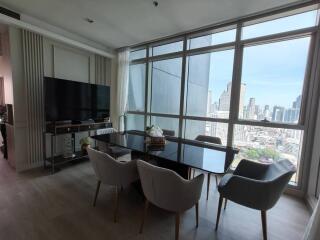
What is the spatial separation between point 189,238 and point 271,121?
2.18 m

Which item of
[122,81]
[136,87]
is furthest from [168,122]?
[122,81]

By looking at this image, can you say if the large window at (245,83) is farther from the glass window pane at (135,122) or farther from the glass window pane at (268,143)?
the glass window pane at (135,122)

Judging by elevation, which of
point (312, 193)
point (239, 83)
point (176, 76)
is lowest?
point (312, 193)

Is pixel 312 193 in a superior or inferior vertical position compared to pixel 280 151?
inferior

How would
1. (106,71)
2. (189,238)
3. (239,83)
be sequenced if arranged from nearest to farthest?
(189,238), (239,83), (106,71)

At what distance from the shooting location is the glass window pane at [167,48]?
142 inches

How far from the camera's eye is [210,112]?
330 centimetres

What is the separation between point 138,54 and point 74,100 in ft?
6.68

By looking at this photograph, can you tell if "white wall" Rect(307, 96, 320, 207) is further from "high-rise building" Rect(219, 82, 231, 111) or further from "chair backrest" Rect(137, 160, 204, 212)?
"chair backrest" Rect(137, 160, 204, 212)

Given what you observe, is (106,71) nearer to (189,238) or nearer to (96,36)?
(96,36)

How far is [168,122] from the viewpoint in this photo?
3939mm

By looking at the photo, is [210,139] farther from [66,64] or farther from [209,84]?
[66,64]

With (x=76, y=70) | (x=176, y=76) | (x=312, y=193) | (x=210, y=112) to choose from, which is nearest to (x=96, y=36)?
(x=76, y=70)

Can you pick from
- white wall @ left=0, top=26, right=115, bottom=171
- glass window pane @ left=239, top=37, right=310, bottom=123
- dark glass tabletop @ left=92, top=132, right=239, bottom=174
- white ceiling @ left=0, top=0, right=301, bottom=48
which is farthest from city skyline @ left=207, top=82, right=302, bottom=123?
white wall @ left=0, top=26, right=115, bottom=171
